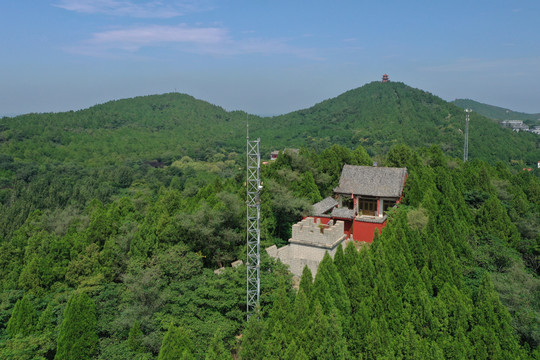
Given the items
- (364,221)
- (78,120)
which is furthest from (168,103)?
(364,221)

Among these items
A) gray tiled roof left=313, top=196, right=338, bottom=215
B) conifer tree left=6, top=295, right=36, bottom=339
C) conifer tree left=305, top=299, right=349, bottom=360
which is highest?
gray tiled roof left=313, top=196, right=338, bottom=215

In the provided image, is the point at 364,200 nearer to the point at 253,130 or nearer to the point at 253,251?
the point at 253,251

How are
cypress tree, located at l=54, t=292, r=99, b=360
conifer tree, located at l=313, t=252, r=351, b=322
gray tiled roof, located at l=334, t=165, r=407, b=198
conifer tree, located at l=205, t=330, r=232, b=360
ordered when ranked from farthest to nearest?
1. gray tiled roof, located at l=334, t=165, r=407, b=198
2. cypress tree, located at l=54, t=292, r=99, b=360
3. conifer tree, located at l=313, t=252, r=351, b=322
4. conifer tree, located at l=205, t=330, r=232, b=360

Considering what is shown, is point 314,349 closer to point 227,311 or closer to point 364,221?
point 227,311

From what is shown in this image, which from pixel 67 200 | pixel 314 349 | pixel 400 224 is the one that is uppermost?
pixel 400 224

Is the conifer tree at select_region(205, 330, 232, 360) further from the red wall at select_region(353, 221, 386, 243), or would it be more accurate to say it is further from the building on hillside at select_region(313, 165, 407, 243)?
the red wall at select_region(353, 221, 386, 243)

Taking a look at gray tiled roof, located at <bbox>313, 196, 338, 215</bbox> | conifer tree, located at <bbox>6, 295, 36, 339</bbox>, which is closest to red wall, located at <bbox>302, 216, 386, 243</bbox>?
gray tiled roof, located at <bbox>313, 196, 338, 215</bbox>

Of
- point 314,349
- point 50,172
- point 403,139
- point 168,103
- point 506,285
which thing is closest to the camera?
point 314,349
